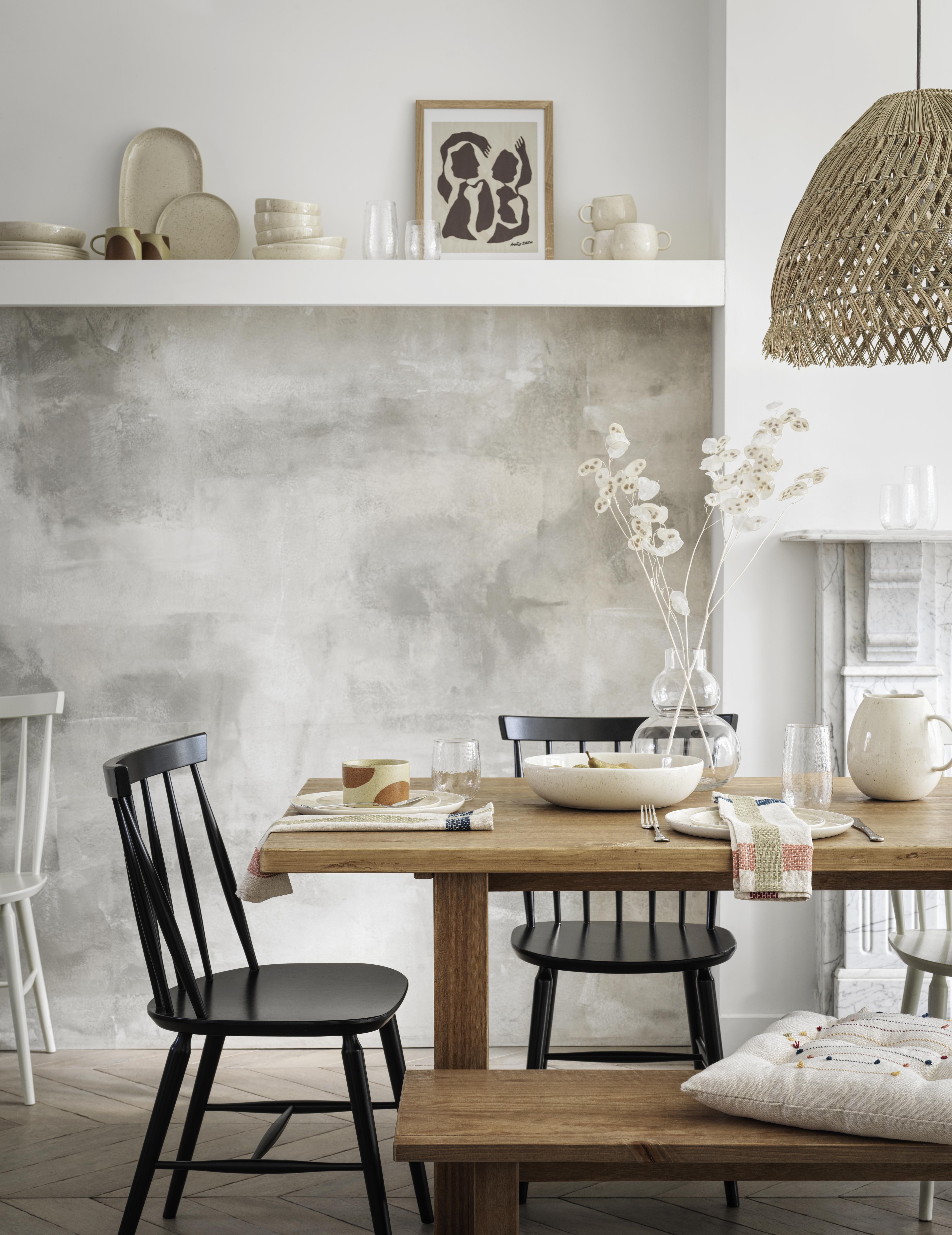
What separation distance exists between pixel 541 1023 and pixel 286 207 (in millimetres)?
2249

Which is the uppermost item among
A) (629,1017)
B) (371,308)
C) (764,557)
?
(371,308)

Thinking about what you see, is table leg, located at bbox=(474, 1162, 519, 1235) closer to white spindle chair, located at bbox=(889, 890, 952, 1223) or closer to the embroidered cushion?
the embroidered cushion

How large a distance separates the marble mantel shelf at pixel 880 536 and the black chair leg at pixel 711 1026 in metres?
1.18

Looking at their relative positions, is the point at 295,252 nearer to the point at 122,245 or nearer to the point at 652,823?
the point at 122,245

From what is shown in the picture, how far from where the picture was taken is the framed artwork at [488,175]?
11.1 feet

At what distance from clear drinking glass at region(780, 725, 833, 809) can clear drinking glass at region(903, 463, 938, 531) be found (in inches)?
49.8

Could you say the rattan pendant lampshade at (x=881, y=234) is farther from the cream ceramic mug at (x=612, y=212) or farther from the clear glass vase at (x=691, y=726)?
the cream ceramic mug at (x=612, y=212)

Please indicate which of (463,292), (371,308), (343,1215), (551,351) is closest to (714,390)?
(551,351)

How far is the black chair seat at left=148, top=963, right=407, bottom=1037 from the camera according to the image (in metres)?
1.92

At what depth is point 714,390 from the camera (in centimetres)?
332

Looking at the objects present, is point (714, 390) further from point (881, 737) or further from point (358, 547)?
point (881, 737)

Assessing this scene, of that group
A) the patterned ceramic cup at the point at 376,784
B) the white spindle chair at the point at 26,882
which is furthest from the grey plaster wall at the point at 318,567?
the patterned ceramic cup at the point at 376,784

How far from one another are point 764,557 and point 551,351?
0.86 meters

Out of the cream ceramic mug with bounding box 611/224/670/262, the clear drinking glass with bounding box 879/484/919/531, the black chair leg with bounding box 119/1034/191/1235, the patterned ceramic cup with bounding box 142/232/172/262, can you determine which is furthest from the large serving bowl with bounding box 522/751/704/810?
the patterned ceramic cup with bounding box 142/232/172/262
